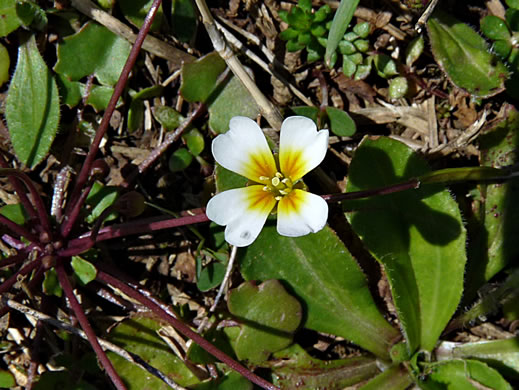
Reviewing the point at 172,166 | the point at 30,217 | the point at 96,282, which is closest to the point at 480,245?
the point at 172,166

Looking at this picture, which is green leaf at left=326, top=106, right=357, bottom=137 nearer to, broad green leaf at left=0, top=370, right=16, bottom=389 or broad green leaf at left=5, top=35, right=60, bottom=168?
broad green leaf at left=5, top=35, right=60, bottom=168

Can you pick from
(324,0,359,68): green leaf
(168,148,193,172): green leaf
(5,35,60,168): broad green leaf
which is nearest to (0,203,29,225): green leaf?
(5,35,60,168): broad green leaf

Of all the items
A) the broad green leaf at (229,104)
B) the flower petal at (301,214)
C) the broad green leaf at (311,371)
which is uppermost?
the broad green leaf at (229,104)

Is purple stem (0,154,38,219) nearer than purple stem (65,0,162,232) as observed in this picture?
No

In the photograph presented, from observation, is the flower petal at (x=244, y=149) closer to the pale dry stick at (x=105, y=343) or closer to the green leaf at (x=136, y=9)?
the green leaf at (x=136, y=9)

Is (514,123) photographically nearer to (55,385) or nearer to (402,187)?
(402,187)

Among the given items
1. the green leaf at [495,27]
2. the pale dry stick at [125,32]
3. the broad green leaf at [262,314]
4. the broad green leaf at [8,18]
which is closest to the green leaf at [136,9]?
the pale dry stick at [125,32]
